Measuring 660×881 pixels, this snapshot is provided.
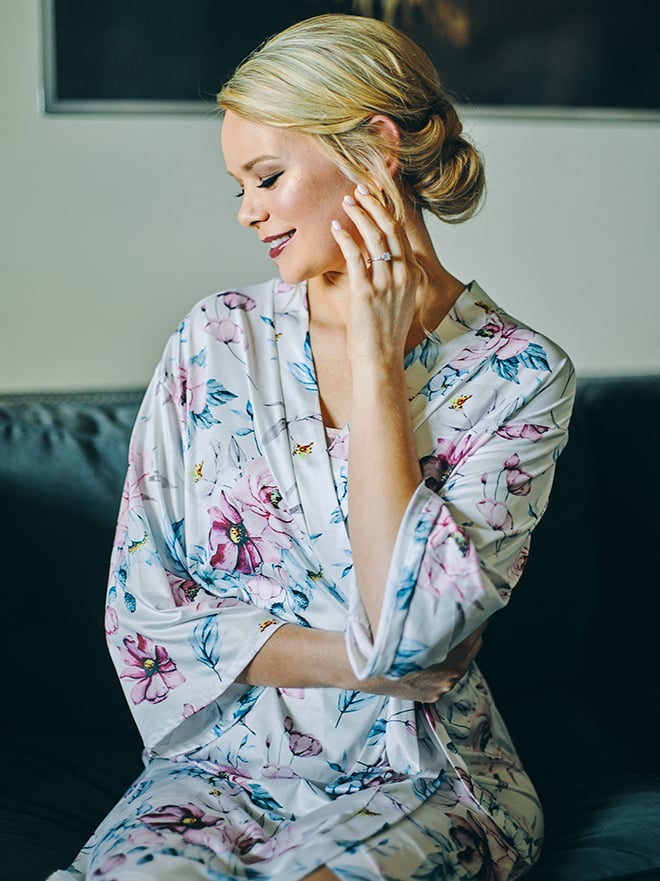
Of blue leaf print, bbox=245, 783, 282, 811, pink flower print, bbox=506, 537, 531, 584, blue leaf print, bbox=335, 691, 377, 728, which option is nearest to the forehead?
pink flower print, bbox=506, 537, 531, 584

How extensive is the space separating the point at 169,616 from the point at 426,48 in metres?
1.41

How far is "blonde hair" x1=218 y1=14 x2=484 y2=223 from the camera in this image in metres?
1.23

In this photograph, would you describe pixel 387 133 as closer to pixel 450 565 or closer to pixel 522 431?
pixel 522 431

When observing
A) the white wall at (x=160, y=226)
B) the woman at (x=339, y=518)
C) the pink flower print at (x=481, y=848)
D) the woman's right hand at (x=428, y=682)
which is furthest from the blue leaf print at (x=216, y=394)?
the white wall at (x=160, y=226)

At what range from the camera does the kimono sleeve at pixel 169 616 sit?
124cm

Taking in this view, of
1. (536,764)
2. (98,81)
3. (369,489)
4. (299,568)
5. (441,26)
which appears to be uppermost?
(441,26)

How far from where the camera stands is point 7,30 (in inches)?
74.3

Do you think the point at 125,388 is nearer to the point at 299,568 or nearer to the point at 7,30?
the point at 7,30

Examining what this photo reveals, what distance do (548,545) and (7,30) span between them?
143 centimetres

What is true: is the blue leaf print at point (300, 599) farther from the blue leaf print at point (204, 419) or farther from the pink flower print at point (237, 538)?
the blue leaf print at point (204, 419)

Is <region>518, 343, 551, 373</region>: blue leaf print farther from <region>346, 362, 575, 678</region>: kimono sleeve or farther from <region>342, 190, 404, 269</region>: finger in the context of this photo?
<region>342, 190, 404, 269</region>: finger

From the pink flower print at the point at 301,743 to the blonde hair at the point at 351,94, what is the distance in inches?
27.0

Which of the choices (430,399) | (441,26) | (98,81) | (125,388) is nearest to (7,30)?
(98,81)

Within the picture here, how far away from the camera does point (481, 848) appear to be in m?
1.16
